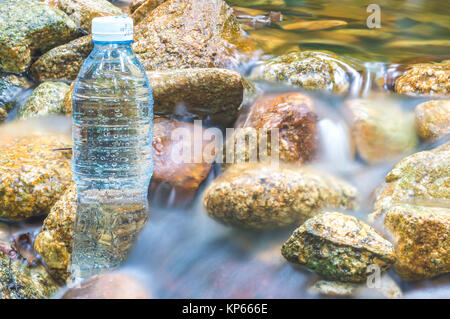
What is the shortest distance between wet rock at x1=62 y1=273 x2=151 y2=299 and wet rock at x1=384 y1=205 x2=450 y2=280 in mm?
1276

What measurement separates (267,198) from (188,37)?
189 cm

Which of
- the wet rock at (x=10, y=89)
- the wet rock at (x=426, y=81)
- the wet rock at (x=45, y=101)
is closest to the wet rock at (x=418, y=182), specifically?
the wet rock at (x=426, y=81)

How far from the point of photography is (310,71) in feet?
12.2

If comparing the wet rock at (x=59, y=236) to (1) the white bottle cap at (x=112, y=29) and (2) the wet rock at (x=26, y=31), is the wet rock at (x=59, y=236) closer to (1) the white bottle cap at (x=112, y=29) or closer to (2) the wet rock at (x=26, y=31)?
(1) the white bottle cap at (x=112, y=29)

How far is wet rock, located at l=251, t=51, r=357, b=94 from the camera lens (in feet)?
12.1

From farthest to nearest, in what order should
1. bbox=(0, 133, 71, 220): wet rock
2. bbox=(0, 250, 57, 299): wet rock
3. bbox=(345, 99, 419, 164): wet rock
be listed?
bbox=(345, 99, 419, 164): wet rock, bbox=(0, 133, 71, 220): wet rock, bbox=(0, 250, 57, 299): wet rock

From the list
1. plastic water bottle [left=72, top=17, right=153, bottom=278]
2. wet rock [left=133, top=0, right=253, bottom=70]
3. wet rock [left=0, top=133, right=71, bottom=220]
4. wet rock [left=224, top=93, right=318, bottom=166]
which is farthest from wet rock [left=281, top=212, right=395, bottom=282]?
wet rock [left=133, top=0, right=253, bottom=70]

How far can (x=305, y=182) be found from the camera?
2.67m

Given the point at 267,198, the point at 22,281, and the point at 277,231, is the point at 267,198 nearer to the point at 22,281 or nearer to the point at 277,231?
the point at 277,231

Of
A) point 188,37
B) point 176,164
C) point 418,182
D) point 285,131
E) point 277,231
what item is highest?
point 188,37

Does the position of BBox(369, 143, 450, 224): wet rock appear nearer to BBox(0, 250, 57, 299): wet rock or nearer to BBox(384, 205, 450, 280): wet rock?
BBox(384, 205, 450, 280): wet rock

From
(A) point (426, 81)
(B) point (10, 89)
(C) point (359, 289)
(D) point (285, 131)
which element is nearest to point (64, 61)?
(B) point (10, 89)

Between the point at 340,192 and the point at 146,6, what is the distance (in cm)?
302
